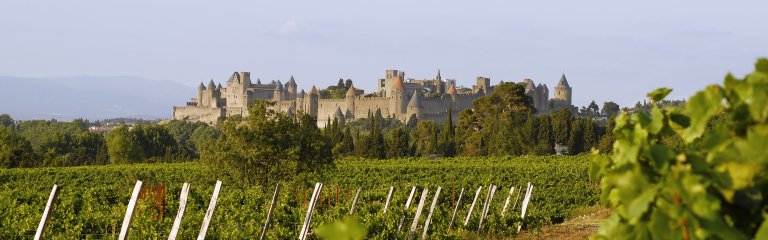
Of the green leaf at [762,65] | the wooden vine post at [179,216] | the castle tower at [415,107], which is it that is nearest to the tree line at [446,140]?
the wooden vine post at [179,216]

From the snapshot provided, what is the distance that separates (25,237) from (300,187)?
8.83 meters

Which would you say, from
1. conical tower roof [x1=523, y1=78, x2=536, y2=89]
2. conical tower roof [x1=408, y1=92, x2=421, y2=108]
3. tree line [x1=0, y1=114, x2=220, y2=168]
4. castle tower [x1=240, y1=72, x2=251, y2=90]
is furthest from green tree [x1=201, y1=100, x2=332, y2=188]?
castle tower [x1=240, y1=72, x2=251, y2=90]

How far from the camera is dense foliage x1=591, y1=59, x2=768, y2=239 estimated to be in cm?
183

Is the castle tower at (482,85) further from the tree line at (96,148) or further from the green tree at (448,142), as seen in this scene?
the green tree at (448,142)

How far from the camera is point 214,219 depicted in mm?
12172

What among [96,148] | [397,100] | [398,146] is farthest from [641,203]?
[397,100]

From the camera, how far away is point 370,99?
353ft

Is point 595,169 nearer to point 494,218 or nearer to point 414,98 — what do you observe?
point 494,218

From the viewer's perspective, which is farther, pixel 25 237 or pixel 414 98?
pixel 414 98

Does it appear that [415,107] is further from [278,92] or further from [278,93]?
[278,92]

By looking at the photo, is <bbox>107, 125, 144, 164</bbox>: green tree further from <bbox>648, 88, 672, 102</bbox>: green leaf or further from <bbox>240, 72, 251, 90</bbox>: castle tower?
<bbox>240, 72, 251, 90</bbox>: castle tower

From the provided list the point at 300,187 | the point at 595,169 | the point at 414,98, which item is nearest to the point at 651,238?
the point at 595,169

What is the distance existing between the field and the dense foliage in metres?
0.62

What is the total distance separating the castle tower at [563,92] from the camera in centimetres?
11925
